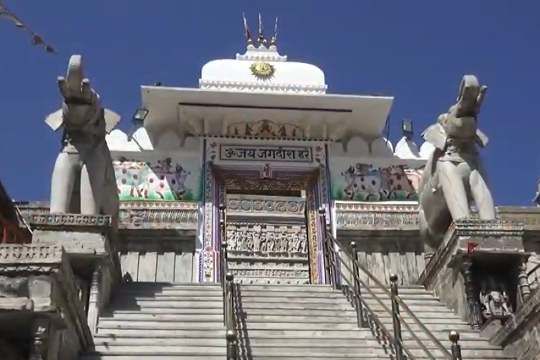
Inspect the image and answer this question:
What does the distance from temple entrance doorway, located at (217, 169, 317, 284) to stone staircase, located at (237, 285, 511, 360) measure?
442cm

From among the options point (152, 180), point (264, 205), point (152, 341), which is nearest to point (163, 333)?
point (152, 341)

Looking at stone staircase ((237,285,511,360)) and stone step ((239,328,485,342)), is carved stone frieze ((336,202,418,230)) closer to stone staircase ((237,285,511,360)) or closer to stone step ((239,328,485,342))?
stone staircase ((237,285,511,360))

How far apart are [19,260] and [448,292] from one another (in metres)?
5.27

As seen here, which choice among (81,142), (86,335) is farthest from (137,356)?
(81,142)

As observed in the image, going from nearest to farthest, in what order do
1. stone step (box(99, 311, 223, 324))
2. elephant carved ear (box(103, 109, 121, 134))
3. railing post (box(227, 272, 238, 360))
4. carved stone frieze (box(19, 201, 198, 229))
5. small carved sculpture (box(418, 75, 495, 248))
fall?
railing post (box(227, 272, 238, 360))
stone step (box(99, 311, 223, 324))
small carved sculpture (box(418, 75, 495, 248))
elephant carved ear (box(103, 109, 121, 134))
carved stone frieze (box(19, 201, 198, 229))

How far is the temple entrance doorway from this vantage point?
46.3 ft

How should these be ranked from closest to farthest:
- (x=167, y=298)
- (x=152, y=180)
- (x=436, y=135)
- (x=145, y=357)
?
(x=145, y=357)
(x=167, y=298)
(x=436, y=135)
(x=152, y=180)

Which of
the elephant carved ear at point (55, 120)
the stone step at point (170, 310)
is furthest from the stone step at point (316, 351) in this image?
the elephant carved ear at point (55, 120)

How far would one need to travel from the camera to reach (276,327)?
25.9 ft

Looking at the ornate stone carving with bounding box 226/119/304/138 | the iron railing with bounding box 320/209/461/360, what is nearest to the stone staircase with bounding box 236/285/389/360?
the iron railing with bounding box 320/209/461/360

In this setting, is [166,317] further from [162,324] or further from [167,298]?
[167,298]

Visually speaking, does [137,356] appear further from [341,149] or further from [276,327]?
[341,149]

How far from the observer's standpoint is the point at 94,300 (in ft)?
26.7

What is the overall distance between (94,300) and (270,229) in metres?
7.19
